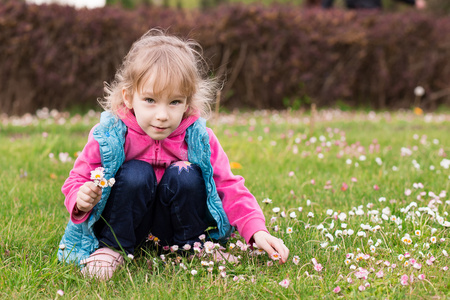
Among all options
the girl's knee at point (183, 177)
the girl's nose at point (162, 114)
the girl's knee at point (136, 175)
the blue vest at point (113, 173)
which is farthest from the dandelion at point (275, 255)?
the girl's nose at point (162, 114)

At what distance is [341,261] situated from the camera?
7.32 ft

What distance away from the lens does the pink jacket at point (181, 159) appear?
2.29 meters

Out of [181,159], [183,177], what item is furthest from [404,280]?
[181,159]

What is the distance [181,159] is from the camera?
2.43m

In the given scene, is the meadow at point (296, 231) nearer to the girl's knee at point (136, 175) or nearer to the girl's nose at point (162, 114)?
the girl's knee at point (136, 175)

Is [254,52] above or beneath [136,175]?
above

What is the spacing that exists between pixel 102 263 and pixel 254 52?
6733 mm

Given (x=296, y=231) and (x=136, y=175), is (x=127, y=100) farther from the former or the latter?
(x=296, y=231)

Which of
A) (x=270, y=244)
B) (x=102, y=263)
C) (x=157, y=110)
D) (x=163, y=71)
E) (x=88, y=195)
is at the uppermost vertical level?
(x=163, y=71)

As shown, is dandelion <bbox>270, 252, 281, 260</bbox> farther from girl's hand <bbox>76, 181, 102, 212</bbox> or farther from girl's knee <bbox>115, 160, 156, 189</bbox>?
girl's hand <bbox>76, 181, 102, 212</bbox>

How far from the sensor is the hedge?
774 cm

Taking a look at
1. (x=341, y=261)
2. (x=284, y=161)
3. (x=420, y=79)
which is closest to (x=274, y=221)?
(x=341, y=261)

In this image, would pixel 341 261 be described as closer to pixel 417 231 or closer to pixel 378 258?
pixel 378 258

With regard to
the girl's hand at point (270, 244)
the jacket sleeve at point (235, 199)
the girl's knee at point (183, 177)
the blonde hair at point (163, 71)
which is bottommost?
the girl's hand at point (270, 244)
